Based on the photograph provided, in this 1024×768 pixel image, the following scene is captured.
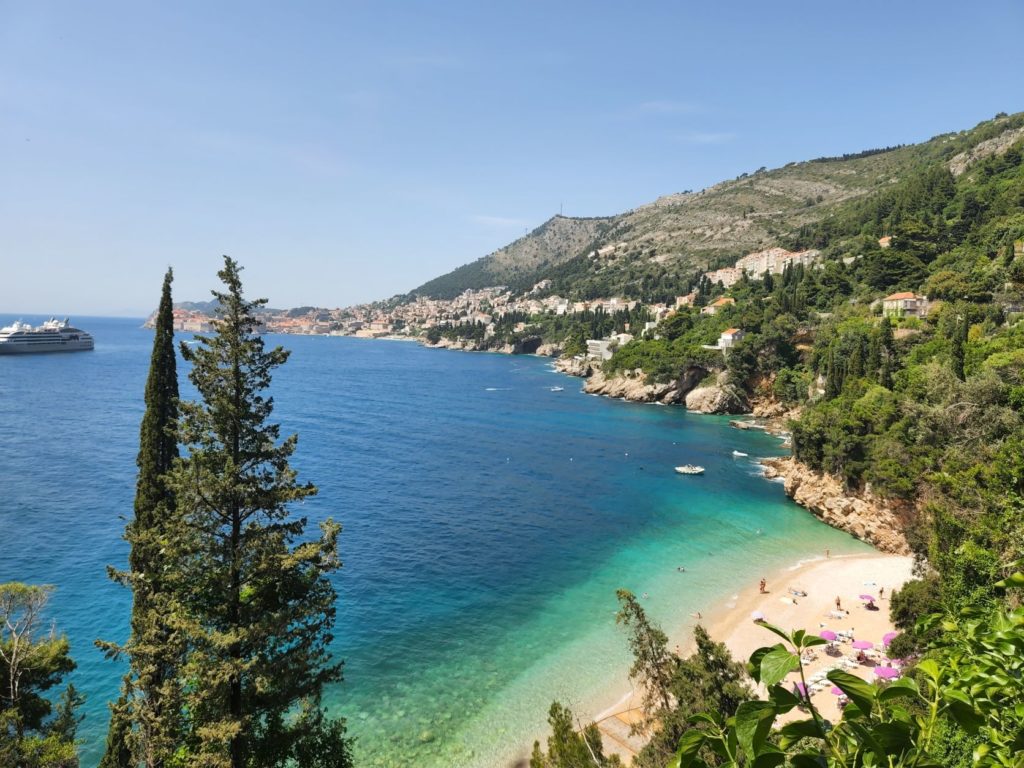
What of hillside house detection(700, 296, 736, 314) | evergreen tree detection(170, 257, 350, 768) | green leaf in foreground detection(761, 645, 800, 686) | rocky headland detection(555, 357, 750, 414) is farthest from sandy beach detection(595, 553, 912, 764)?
hillside house detection(700, 296, 736, 314)

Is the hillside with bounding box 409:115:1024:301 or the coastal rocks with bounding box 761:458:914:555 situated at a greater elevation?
the hillside with bounding box 409:115:1024:301

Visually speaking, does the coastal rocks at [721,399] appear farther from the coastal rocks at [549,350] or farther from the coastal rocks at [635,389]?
the coastal rocks at [549,350]

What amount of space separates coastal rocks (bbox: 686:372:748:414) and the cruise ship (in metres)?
132

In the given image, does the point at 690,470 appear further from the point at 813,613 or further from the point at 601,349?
the point at 601,349

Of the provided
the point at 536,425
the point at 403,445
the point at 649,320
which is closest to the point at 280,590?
the point at 403,445

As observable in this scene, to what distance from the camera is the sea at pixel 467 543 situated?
18.8 metres

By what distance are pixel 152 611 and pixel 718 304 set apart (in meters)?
92.2

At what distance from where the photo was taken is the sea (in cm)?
1881

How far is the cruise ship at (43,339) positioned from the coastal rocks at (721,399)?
5185 inches

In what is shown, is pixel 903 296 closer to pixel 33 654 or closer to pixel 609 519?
pixel 609 519

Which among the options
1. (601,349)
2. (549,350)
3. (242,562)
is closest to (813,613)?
(242,562)

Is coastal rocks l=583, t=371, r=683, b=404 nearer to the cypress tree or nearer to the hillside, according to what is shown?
the hillside

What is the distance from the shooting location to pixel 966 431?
2670cm

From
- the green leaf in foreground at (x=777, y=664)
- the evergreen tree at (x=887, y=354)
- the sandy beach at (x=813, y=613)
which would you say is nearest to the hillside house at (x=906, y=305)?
the evergreen tree at (x=887, y=354)
